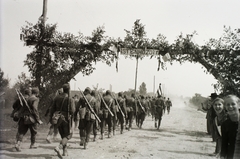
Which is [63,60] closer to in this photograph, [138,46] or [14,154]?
[138,46]

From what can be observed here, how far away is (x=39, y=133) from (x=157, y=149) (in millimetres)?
5735

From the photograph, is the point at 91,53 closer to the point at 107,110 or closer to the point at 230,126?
the point at 107,110

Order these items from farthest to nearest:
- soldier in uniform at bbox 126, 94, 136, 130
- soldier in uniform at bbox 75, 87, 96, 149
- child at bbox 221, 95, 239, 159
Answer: soldier in uniform at bbox 126, 94, 136, 130, soldier in uniform at bbox 75, 87, 96, 149, child at bbox 221, 95, 239, 159

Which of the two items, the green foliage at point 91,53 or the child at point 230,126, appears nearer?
the child at point 230,126

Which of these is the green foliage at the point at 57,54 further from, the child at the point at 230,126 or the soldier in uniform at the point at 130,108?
the child at the point at 230,126

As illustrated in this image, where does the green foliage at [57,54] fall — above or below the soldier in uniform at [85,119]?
above

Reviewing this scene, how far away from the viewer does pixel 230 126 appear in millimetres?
3516

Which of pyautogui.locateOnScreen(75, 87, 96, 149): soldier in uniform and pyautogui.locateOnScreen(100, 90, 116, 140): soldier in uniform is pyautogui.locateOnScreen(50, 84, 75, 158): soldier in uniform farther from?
pyautogui.locateOnScreen(100, 90, 116, 140): soldier in uniform

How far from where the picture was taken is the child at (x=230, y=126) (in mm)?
3412

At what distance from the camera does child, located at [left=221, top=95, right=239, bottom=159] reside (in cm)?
341

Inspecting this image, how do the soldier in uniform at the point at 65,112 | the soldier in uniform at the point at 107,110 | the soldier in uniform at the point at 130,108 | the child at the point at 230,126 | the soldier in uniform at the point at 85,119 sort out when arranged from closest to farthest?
the child at the point at 230,126 → the soldier in uniform at the point at 65,112 → the soldier in uniform at the point at 85,119 → the soldier in uniform at the point at 107,110 → the soldier in uniform at the point at 130,108

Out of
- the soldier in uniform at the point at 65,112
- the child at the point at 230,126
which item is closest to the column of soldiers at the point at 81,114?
the soldier in uniform at the point at 65,112

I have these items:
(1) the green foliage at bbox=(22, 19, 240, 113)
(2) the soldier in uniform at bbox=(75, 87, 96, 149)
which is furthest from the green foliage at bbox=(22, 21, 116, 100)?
(2) the soldier in uniform at bbox=(75, 87, 96, 149)

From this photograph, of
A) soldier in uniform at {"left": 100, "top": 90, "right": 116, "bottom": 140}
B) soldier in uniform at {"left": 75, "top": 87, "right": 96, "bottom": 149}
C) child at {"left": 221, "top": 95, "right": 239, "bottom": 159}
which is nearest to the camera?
child at {"left": 221, "top": 95, "right": 239, "bottom": 159}
